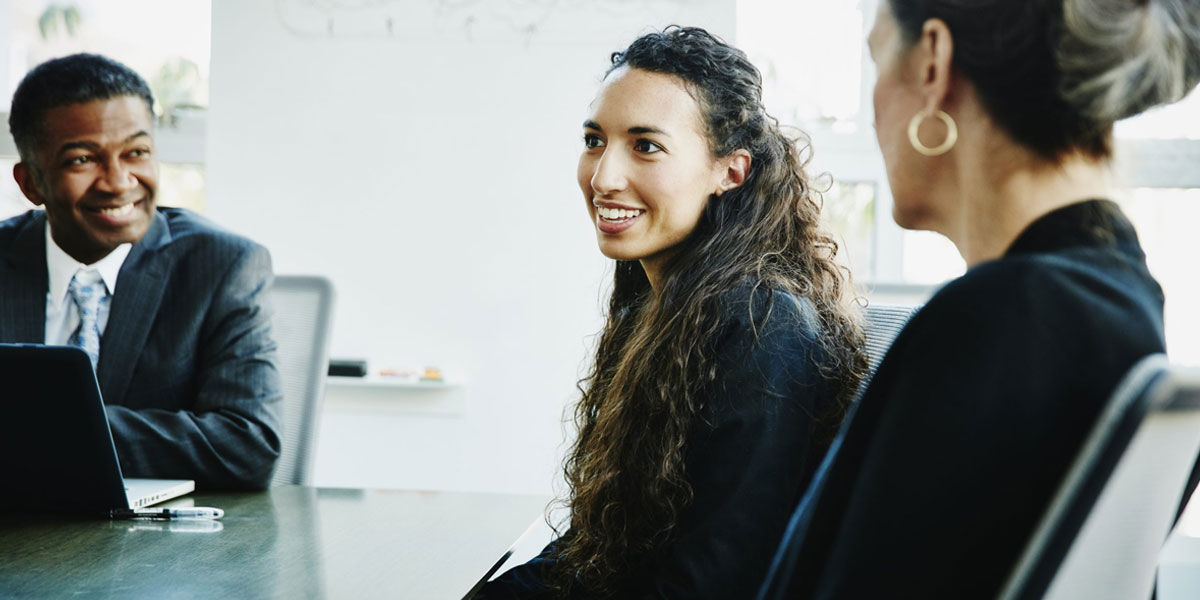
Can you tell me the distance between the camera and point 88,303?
1.84m

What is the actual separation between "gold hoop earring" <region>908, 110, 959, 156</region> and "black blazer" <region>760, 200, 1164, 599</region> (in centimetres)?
12

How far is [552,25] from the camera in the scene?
288 centimetres

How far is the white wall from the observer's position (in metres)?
2.91

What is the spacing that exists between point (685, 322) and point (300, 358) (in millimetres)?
970

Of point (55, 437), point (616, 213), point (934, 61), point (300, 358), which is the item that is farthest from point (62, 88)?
point (934, 61)

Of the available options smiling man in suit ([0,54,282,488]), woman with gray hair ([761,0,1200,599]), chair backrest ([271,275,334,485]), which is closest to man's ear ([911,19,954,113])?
woman with gray hair ([761,0,1200,599])

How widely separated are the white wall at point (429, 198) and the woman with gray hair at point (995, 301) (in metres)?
2.20

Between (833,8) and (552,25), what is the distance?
2.72 ft

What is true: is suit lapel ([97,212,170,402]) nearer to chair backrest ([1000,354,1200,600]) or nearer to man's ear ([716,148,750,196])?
man's ear ([716,148,750,196])

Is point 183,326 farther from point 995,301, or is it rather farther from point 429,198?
point 995,301

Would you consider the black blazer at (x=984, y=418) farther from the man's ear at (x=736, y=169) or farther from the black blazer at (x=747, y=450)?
the man's ear at (x=736, y=169)

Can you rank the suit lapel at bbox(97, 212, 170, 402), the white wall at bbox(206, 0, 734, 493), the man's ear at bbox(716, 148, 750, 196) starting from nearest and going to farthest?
the man's ear at bbox(716, 148, 750, 196) → the suit lapel at bbox(97, 212, 170, 402) → the white wall at bbox(206, 0, 734, 493)

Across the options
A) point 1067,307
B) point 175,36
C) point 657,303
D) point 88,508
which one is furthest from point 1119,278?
point 175,36

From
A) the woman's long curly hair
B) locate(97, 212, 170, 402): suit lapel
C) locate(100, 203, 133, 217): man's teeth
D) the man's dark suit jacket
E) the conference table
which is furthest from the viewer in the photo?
locate(100, 203, 133, 217): man's teeth
